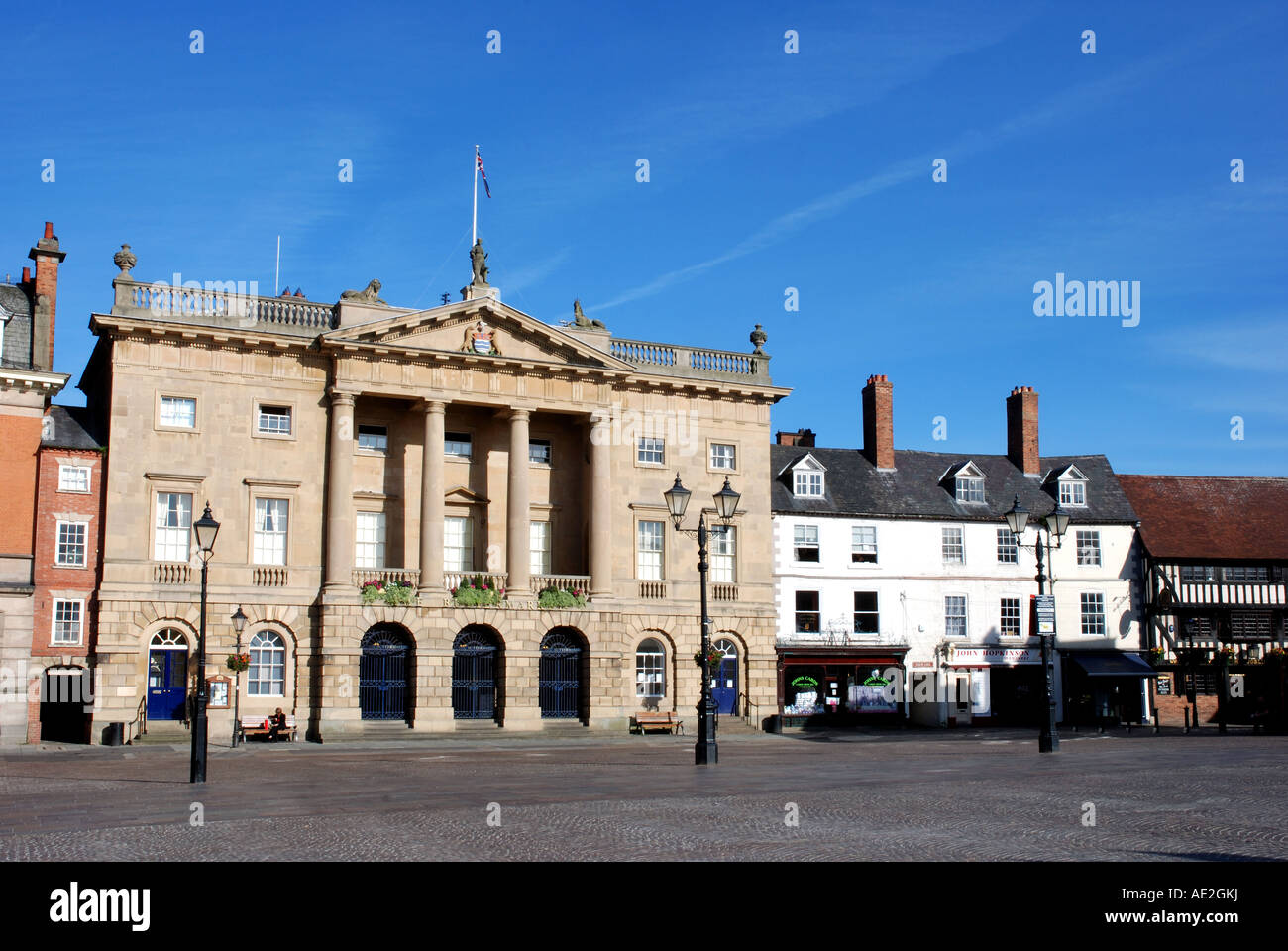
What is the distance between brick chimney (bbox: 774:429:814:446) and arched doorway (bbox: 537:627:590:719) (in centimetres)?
1679

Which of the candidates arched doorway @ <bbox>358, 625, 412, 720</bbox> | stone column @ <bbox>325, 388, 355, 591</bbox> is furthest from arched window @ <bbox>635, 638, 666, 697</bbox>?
stone column @ <bbox>325, 388, 355, 591</bbox>

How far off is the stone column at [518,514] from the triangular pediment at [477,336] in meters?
2.53

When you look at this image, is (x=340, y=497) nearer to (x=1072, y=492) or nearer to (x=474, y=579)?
(x=474, y=579)

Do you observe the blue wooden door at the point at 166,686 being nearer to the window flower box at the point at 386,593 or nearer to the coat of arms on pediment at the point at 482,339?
the window flower box at the point at 386,593

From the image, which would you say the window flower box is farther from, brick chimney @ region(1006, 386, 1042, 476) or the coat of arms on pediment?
brick chimney @ region(1006, 386, 1042, 476)

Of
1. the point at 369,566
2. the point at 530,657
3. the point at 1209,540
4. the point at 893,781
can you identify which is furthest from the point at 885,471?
the point at 893,781

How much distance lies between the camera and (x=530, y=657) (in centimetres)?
4519

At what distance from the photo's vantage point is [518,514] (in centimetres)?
4566

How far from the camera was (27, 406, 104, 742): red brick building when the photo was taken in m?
40.5

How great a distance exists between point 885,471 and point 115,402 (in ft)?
100

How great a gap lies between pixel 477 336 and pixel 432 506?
20.9ft

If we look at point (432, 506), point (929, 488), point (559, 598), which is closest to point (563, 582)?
point (559, 598)
